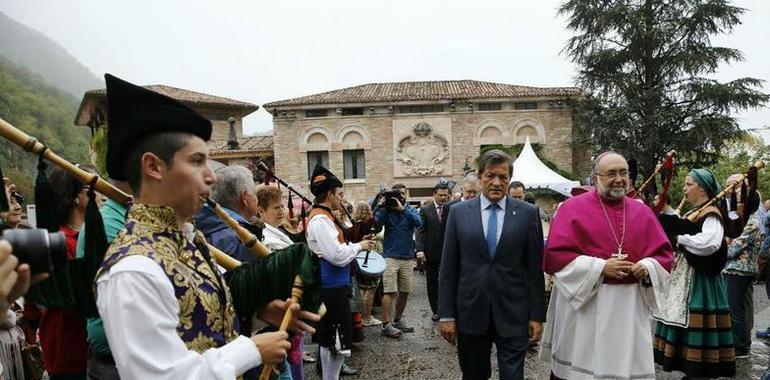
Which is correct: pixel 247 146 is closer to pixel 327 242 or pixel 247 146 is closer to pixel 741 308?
pixel 327 242

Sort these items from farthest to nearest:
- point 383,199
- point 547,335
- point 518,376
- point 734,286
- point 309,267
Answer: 1. point 383,199
2. point 734,286
3. point 547,335
4. point 518,376
5. point 309,267

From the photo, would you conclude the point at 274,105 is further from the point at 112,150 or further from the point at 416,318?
the point at 112,150

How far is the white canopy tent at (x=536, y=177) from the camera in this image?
1582cm

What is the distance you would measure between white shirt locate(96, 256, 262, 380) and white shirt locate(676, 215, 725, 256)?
165 inches

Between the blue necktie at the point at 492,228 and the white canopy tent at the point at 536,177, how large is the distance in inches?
475

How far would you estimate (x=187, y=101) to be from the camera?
30.7m

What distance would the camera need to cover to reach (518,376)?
11.4 ft

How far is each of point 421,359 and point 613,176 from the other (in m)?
3.23

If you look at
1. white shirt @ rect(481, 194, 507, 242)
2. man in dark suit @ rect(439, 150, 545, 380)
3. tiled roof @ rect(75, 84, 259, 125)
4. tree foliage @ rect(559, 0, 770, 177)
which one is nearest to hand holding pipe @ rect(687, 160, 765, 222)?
man in dark suit @ rect(439, 150, 545, 380)

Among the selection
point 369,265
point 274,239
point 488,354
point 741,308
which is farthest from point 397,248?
point 741,308

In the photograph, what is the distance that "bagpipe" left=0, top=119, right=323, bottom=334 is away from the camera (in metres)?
1.64

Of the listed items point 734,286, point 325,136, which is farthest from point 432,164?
point 734,286

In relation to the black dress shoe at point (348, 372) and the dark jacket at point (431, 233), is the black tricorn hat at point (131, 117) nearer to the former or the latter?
the black dress shoe at point (348, 372)

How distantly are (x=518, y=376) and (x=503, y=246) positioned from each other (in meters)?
0.91
